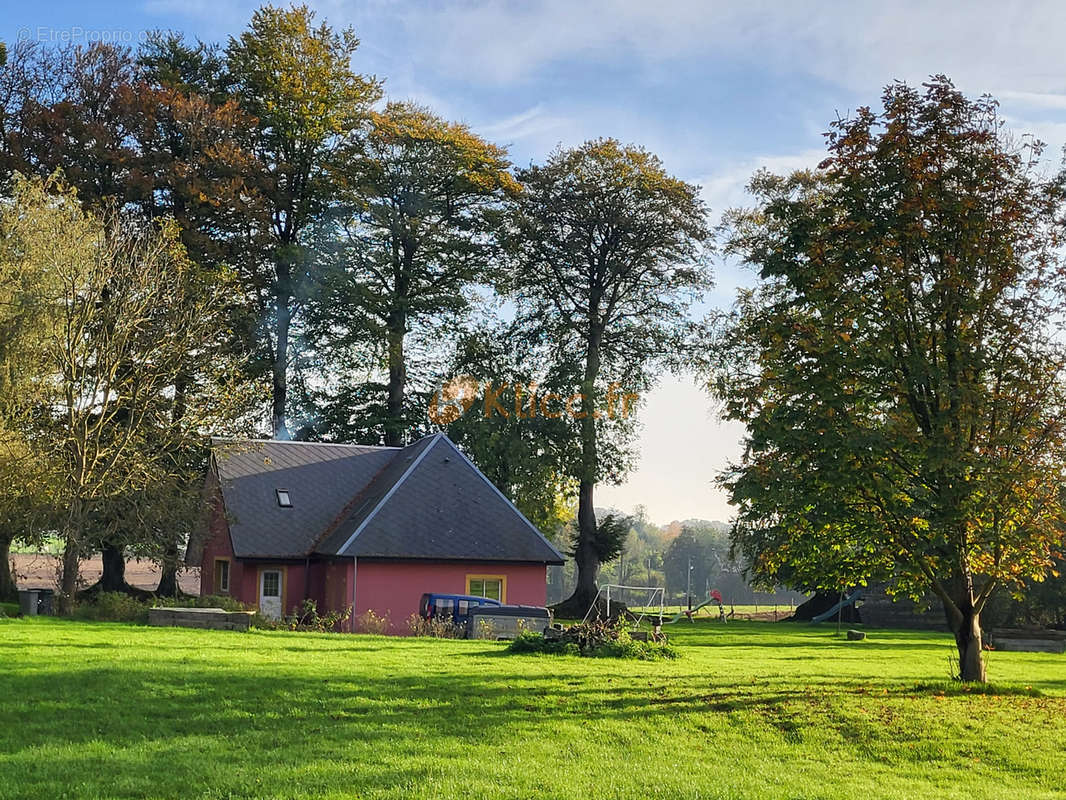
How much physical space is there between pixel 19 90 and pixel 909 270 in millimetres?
34514

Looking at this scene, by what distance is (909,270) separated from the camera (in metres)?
19.6

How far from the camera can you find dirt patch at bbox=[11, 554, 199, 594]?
31688 millimetres

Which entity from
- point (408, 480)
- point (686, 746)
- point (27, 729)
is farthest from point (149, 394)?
point (686, 746)

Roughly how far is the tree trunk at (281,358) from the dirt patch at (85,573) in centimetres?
711

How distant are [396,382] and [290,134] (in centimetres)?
1150

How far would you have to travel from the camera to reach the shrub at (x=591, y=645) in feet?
70.8

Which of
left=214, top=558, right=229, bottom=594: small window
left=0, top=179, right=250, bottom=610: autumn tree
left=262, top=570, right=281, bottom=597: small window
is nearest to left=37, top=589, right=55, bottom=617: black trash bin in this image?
left=0, top=179, right=250, bottom=610: autumn tree

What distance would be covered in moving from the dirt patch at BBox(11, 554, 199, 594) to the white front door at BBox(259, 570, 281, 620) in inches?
122

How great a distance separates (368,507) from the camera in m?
37.1

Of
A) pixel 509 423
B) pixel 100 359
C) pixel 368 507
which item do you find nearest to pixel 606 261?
pixel 509 423

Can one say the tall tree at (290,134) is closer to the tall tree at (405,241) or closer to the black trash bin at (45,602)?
the tall tree at (405,241)

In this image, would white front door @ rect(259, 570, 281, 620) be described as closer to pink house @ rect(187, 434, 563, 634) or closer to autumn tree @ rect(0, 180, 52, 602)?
pink house @ rect(187, 434, 563, 634)

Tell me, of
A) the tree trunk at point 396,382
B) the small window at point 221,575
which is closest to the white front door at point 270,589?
the small window at point 221,575

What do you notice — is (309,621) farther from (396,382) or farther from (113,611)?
(396,382)
